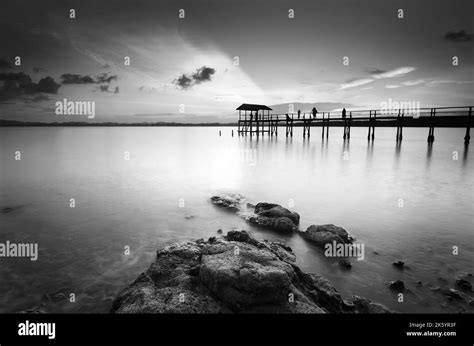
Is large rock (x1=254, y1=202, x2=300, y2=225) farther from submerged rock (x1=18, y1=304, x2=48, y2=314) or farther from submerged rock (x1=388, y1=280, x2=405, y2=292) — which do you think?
submerged rock (x1=18, y1=304, x2=48, y2=314)

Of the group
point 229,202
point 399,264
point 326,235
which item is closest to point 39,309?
point 326,235

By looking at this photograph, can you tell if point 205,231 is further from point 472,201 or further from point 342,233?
point 472,201

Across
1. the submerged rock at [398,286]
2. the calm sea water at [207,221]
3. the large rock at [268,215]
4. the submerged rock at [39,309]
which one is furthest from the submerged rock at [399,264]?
the submerged rock at [39,309]

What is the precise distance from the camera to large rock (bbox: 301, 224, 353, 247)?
7.68 metres

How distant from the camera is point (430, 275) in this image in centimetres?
623

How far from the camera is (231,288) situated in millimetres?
4266

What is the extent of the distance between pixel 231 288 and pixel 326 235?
4522mm

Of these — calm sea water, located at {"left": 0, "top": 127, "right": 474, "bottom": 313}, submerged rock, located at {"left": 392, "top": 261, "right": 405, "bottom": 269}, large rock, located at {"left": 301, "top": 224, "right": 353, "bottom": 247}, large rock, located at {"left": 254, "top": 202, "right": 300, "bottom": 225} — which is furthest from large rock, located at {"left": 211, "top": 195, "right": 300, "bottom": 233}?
submerged rock, located at {"left": 392, "top": 261, "right": 405, "bottom": 269}

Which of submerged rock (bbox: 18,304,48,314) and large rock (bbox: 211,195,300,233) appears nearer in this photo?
submerged rock (bbox: 18,304,48,314)

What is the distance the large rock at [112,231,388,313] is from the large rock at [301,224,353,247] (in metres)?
2.46

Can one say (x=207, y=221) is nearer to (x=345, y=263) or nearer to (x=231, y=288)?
(x=345, y=263)

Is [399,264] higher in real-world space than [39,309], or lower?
higher
